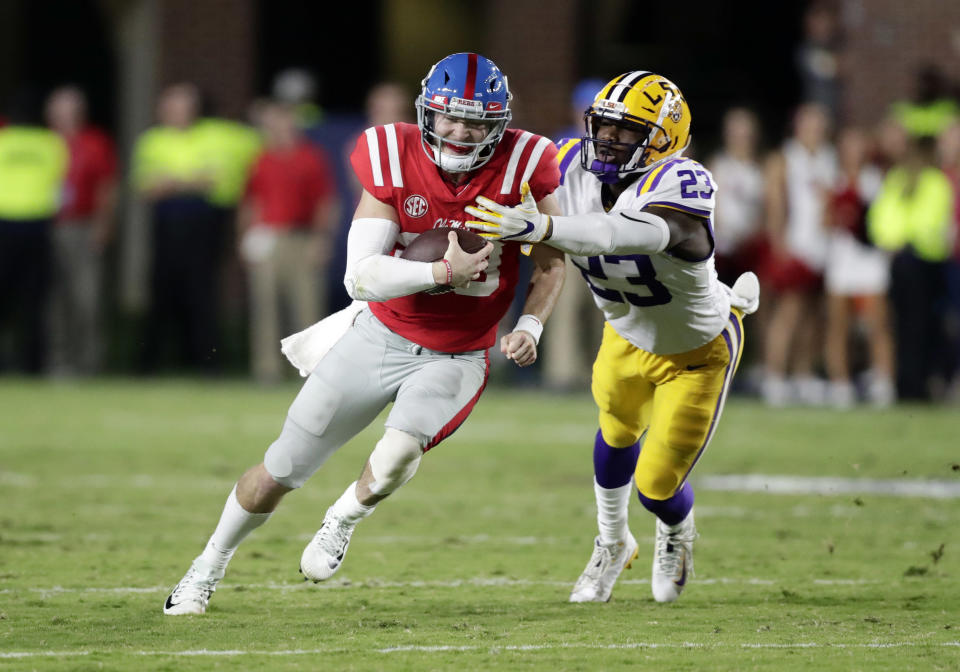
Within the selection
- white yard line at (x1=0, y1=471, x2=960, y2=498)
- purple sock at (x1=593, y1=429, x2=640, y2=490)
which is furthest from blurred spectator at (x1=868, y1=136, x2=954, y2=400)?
purple sock at (x1=593, y1=429, x2=640, y2=490)

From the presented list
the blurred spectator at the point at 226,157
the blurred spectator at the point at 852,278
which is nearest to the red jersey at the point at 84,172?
the blurred spectator at the point at 226,157

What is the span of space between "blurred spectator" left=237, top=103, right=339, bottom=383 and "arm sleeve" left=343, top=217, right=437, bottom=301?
Answer: 719cm

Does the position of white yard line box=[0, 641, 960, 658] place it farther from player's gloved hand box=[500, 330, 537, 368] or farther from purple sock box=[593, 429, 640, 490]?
purple sock box=[593, 429, 640, 490]

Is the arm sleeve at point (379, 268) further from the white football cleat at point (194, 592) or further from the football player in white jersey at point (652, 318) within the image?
the white football cleat at point (194, 592)

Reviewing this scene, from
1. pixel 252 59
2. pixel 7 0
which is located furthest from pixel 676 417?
pixel 7 0

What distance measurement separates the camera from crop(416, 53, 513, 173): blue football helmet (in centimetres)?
486

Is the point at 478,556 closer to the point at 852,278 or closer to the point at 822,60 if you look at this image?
the point at 852,278

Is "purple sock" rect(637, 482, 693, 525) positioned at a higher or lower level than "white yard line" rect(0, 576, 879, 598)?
higher

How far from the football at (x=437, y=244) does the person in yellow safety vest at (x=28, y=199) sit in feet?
25.9

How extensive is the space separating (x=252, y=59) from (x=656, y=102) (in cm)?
1049

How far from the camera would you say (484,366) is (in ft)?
16.8

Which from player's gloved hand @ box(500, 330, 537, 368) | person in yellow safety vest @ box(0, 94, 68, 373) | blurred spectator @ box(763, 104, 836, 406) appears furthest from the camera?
person in yellow safety vest @ box(0, 94, 68, 373)

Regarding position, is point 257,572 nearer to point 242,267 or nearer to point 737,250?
point 737,250

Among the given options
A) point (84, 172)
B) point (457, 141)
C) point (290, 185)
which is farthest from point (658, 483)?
point (84, 172)
